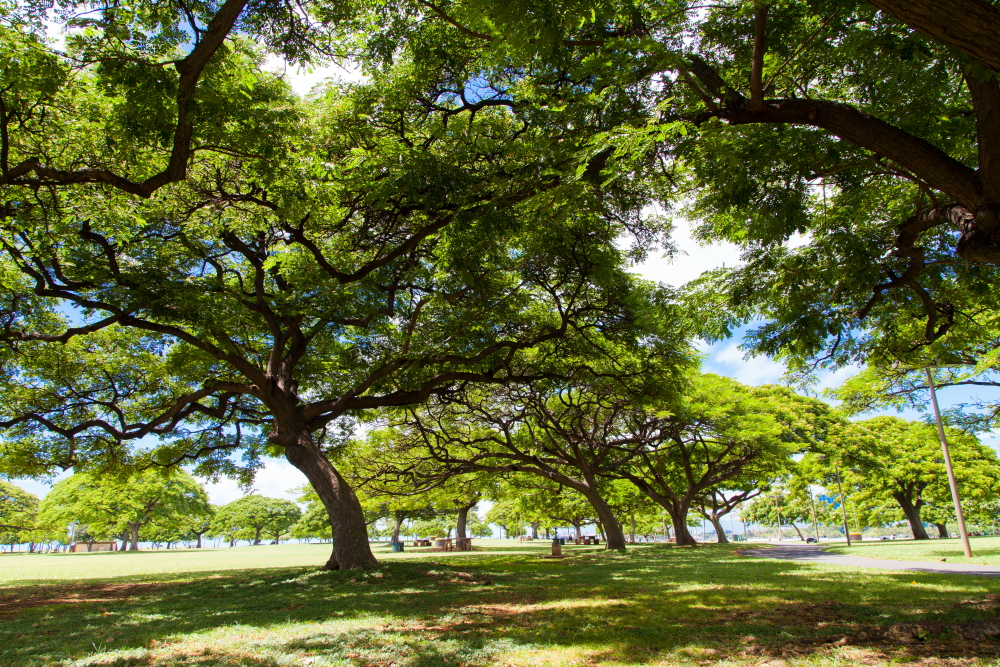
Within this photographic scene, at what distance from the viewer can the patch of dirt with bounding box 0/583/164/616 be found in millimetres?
9734

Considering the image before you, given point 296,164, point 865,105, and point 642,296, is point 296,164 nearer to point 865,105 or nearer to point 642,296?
point 642,296

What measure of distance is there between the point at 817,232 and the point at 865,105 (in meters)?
2.21

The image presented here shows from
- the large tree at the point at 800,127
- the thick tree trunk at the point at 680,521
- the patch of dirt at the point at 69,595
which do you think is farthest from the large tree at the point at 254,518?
the large tree at the point at 800,127

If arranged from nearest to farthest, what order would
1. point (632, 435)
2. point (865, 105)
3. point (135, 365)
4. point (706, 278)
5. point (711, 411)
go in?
1. point (865, 105)
2. point (706, 278)
3. point (135, 365)
4. point (711, 411)
5. point (632, 435)

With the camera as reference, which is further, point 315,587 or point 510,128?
point 315,587

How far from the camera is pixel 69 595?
36.6ft

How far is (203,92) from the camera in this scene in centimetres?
627

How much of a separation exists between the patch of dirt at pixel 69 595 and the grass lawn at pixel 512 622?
10 centimetres

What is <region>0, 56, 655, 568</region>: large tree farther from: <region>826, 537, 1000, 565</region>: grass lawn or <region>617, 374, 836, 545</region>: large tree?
<region>826, 537, 1000, 565</region>: grass lawn

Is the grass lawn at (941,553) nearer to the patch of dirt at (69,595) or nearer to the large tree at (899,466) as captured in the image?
the large tree at (899,466)

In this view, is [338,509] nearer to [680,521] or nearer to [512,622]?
[512,622]

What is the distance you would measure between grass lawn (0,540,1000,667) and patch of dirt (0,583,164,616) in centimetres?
10

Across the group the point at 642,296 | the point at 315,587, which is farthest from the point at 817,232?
the point at 315,587

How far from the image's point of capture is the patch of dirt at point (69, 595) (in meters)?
9.73
